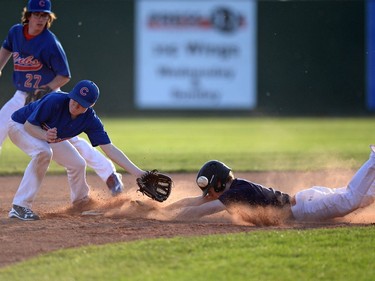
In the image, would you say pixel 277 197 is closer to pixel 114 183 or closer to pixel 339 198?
pixel 339 198

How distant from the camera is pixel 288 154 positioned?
546 inches

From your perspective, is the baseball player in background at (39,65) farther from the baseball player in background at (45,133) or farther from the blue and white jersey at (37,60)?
the baseball player in background at (45,133)

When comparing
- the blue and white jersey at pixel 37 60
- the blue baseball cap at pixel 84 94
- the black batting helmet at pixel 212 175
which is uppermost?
the blue and white jersey at pixel 37 60

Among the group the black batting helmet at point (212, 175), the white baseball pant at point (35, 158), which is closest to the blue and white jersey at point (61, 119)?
the white baseball pant at point (35, 158)

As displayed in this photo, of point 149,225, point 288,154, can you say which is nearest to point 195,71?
point 288,154

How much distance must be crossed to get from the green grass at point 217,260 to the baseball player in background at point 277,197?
2.15 ft

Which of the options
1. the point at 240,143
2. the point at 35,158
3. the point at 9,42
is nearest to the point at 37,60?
the point at 9,42

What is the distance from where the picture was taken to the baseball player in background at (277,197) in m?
6.29

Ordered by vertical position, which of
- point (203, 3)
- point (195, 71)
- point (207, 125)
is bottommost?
point (207, 125)

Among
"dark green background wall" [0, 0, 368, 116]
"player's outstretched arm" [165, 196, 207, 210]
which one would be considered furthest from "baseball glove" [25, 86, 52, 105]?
"dark green background wall" [0, 0, 368, 116]

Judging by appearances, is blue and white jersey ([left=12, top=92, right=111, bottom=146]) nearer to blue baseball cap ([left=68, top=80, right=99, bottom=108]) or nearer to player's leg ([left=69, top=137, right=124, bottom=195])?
blue baseball cap ([left=68, top=80, right=99, bottom=108])

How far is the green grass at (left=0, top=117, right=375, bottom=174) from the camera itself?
11.9 meters

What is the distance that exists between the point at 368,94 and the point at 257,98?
3.29 meters

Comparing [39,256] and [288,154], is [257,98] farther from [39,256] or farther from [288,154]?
[39,256]
